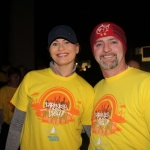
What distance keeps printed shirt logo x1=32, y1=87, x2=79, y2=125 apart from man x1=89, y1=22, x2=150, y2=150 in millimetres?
262

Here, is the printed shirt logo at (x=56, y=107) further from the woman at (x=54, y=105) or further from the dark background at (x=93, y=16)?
the dark background at (x=93, y=16)

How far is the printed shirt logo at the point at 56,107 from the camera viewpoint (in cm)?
237

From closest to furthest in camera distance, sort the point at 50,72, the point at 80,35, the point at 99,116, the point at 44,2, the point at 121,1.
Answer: the point at 99,116 < the point at 50,72 < the point at 121,1 < the point at 44,2 < the point at 80,35

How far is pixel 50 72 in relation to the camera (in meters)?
2.63

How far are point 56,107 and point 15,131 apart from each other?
0.50 meters

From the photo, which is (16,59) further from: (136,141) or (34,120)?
(136,141)

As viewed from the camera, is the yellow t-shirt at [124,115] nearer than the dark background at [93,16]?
Yes

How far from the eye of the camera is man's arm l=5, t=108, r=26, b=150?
2412 mm

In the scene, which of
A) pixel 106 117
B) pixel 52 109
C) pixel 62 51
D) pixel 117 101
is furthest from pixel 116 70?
pixel 52 109

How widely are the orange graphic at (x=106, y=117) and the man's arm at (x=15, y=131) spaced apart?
764mm

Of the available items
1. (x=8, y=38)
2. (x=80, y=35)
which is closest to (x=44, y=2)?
(x=8, y=38)

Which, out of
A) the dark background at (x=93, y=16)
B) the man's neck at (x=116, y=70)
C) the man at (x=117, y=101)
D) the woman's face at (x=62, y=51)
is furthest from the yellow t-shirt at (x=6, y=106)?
the dark background at (x=93, y=16)

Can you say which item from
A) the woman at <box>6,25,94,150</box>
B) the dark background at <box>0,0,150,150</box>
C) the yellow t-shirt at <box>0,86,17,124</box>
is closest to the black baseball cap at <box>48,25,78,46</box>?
the woman at <box>6,25,94,150</box>

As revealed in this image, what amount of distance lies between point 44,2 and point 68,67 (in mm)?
10528
